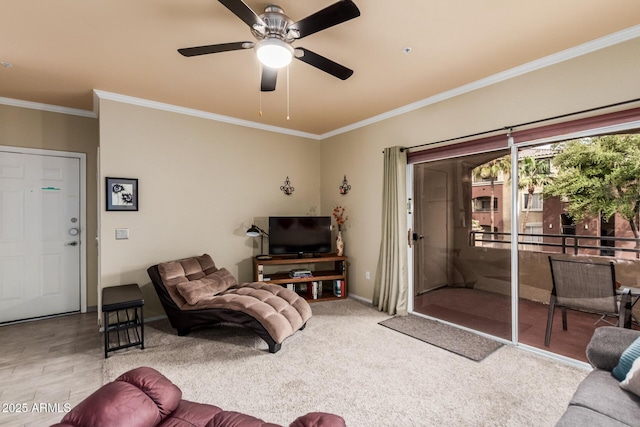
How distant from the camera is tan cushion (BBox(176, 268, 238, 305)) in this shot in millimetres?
3133

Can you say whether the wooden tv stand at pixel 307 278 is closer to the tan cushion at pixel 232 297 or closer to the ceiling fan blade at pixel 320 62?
the tan cushion at pixel 232 297

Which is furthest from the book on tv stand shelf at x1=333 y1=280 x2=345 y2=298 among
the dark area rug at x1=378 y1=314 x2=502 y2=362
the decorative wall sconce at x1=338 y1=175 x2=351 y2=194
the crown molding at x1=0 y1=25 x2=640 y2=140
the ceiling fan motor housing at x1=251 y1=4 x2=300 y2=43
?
the ceiling fan motor housing at x1=251 y1=4 x2=300 y2=43

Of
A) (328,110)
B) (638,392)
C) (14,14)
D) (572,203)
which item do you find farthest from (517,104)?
(14,14)

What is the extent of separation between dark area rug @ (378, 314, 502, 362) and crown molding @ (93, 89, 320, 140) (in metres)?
3.15

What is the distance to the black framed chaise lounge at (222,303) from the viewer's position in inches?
112

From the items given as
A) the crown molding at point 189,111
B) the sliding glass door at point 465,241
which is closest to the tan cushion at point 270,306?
the sliding glass door at point 465,241

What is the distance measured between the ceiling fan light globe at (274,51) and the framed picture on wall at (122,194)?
2.46 m

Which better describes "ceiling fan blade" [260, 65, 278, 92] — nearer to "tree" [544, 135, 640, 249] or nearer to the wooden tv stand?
the wooden tv stand

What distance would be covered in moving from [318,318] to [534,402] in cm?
225

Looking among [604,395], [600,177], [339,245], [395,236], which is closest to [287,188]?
[339,245]

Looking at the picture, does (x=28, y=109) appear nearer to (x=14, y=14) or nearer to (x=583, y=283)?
(x=14, y=14)

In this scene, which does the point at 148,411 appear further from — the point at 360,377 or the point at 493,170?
the point at 493,170

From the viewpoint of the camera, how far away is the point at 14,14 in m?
2.10

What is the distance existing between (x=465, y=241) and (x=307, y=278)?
83.7 inches
